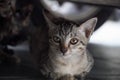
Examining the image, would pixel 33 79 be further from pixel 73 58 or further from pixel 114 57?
pixel 114 57

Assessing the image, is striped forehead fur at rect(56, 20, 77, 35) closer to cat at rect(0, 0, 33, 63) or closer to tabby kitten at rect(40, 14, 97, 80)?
tabby kitten at rect(40, 14, 97, 80)

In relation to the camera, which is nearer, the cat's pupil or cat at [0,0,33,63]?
the cat's pupil

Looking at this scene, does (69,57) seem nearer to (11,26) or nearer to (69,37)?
(69,37)

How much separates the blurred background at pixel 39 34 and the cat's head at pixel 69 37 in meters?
0.16

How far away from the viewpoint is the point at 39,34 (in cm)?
167

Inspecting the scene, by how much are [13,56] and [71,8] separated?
0.57 m

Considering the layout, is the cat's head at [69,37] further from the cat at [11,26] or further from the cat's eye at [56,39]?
the cat at [11,26]

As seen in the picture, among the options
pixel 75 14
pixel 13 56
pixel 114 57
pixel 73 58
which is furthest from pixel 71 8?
pixel 73 58

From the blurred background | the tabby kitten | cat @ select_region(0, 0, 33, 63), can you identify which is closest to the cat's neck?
the tabby kitten

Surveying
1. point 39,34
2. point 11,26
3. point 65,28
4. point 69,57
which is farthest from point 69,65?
point 11,26

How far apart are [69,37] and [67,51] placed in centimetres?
6

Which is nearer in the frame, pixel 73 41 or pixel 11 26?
pixel 73 41

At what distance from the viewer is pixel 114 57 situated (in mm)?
1894

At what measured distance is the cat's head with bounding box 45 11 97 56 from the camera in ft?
4.62
